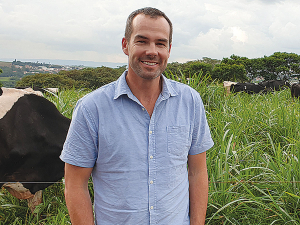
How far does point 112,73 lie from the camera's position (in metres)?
28.9

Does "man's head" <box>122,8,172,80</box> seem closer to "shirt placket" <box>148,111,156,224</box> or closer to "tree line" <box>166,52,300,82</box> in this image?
"shirt placket" <box>148,111,156,224</box>

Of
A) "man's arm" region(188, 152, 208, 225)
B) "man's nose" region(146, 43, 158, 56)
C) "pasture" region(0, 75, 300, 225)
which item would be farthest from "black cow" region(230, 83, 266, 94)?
"man's nose" region(146, 43, 158, 56)

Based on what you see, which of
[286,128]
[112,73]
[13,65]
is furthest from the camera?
[13,65]

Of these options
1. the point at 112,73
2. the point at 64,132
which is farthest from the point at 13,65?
the point at 64,132

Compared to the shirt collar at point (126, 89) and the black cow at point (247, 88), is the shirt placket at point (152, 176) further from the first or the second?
the black cow at point (247, 88)

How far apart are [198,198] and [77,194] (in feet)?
1.91

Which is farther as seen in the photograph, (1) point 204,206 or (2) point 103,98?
(1) point 204,206

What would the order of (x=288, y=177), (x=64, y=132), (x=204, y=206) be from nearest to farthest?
(x=204, y=206) → (x=288, y=177) → (x=64, y=132)

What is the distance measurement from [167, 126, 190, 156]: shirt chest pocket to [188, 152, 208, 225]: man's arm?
0.15 m

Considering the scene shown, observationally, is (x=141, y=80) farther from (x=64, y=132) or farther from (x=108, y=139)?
(x=64, y=132)

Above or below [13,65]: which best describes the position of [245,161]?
below

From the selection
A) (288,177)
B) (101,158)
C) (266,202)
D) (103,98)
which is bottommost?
(266,202)

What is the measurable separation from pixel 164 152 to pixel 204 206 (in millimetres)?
394

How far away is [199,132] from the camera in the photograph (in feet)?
4.31
